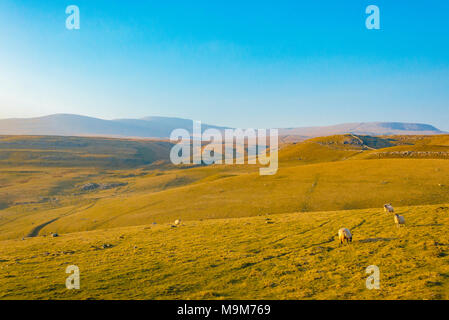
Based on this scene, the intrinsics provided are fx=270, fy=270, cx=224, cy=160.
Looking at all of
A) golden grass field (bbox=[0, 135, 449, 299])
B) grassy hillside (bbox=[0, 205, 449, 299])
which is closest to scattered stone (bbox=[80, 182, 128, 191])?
golden grass field (bbox=[0, 135, 449, 299])

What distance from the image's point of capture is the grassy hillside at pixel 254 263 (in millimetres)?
14805

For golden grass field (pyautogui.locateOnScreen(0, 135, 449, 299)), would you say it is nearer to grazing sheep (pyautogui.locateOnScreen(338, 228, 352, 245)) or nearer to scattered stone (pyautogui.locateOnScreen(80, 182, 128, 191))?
grazing sheep (pyautogui.locateOnScreen(338, 228, 352, 245))

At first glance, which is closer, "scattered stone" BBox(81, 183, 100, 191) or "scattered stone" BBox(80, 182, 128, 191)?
"scattered stone" BBox(81, 183, 100, 191)

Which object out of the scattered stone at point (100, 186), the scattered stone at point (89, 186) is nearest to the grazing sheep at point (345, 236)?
the scattered stone at point (100, 186)

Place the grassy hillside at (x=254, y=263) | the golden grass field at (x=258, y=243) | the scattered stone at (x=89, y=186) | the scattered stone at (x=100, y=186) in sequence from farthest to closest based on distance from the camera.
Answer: the scattered stone at (x=100, y=186) → the scattered stone at (x=89, y=186) → the golden grass field at (x=258, y=243) → the grassy hillside at (x=254, y=263)

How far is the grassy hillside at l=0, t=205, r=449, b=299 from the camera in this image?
48.6 feet

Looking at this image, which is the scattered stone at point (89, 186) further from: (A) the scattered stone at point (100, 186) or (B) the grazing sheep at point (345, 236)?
(B) the grazing sheep at point (345, 236)

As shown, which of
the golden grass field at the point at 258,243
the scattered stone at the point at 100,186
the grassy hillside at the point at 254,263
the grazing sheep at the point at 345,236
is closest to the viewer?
the grassy hillside at the point at 254,263

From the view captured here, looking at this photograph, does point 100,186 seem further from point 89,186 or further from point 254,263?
point 254,263

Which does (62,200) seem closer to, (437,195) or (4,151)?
(437,195)

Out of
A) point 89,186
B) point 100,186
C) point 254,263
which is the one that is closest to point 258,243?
point 254,263

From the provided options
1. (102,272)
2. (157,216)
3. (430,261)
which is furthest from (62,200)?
(430,261)
